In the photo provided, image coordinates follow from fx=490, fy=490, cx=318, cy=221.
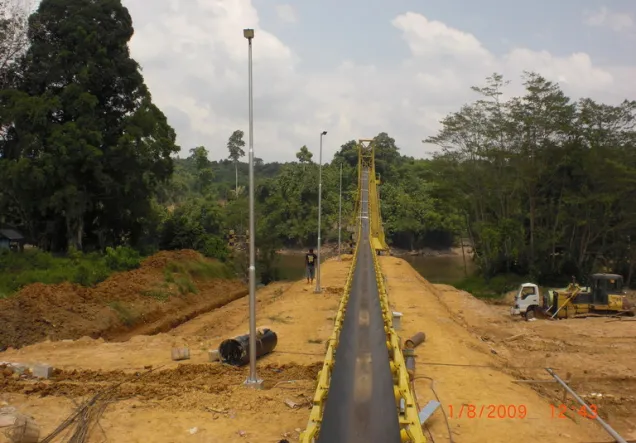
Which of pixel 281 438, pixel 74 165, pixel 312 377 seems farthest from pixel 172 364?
pixel 74 165

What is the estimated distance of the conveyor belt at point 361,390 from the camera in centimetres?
825

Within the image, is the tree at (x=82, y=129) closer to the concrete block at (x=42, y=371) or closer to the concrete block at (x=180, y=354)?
the concrete block at (x=42, y=371)

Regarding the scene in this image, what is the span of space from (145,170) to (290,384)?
24.7 meters

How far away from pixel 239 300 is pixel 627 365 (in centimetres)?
2503

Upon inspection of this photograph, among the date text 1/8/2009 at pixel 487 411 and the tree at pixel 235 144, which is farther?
the tree at pixel 235 144

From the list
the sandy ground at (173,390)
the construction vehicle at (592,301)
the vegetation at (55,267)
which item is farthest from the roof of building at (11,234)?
the construction vehicle at (592,301)

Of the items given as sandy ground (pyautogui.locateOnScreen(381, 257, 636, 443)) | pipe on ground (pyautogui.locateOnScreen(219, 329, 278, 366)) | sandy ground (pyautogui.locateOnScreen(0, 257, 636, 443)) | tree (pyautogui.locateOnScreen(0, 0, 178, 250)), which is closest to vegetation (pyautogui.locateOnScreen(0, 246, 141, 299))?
tree (pyautogui.locateOnScreen(0, 0, 178, 250))

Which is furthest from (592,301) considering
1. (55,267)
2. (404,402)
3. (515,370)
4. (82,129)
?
(82,129)

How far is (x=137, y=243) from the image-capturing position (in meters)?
37.4

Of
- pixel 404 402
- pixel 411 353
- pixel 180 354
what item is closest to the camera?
pixel 404 402

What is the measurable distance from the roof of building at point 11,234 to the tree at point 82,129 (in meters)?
5.18

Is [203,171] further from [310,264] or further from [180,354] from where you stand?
[180,354]

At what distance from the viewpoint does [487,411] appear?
388 inches

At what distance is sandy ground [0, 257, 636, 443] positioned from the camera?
886 centimetres
